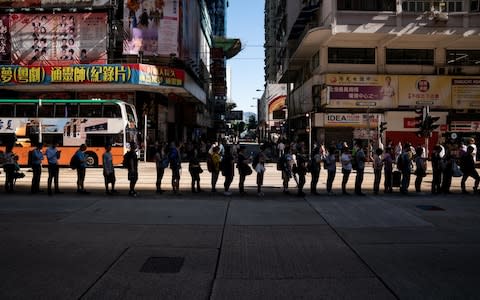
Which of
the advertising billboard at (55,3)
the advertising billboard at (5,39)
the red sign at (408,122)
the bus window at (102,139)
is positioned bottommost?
the bus window at (102,139)

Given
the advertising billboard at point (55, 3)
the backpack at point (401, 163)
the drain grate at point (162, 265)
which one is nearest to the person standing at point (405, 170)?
the backpack at point (401, 163)


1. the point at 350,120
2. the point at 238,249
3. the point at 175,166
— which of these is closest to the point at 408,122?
the point at 350,120

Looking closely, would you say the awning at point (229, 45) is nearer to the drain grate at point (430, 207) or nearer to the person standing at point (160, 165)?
the person standing at point (160, 165)

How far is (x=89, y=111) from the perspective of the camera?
965 inches

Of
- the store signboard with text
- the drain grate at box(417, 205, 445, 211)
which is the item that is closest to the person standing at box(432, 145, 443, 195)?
the drain grate at box(417, 205, 445, 211)

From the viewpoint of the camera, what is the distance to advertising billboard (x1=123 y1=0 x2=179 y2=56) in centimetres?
3572

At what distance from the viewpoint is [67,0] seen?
35.8 m

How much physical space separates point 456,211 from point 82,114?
63.3 feet

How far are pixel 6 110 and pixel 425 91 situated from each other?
2780cm

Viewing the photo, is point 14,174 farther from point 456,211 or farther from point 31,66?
point 31,66

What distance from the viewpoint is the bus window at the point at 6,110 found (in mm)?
24609

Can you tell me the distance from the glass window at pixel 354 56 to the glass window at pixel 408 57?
4.24ft

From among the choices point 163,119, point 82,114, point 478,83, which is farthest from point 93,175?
point 478,83

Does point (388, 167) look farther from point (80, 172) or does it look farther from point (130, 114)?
point (130, 114)
